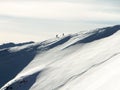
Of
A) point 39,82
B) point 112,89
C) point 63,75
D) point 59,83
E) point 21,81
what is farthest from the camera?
point 21,81

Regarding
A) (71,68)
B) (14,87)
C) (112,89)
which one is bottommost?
(14,87)

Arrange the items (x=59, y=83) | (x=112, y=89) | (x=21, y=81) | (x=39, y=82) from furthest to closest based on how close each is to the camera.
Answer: (x=21, y=81) < (x=39, y=82) < (x=59, y=83) < (x=112, y=89)

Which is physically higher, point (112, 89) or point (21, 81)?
point (112, 89)

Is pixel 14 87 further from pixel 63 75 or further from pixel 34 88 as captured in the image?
pixel 63 75

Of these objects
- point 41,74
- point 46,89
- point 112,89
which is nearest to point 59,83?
point 46,89

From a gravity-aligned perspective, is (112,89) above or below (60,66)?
above

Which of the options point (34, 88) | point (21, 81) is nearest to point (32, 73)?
point (21, 81)

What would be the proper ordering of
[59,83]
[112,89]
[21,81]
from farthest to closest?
1. [21,81]
2. [59,83]
3. [112,89]

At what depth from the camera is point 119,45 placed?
170 metres

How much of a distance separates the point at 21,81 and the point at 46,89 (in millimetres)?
34921

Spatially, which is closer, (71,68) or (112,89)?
(112,89)

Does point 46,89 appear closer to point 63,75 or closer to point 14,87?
point 63,75

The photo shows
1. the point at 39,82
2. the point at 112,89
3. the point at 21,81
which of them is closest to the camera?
the point at 112,89

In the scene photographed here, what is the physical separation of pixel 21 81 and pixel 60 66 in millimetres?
19541
